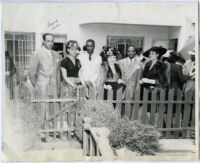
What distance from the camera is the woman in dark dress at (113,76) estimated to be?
8.49ft

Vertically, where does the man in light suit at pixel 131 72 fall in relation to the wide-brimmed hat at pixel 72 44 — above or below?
below

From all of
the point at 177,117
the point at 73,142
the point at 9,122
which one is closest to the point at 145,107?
the point at 177,117

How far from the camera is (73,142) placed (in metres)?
2.62

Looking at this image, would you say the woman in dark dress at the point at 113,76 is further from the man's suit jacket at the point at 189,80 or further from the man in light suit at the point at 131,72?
the man's suit jacket at the point at 189,80

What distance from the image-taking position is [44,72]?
2.58 meters

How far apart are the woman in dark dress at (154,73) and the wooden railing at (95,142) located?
51 cm

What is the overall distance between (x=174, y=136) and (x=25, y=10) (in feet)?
5.13

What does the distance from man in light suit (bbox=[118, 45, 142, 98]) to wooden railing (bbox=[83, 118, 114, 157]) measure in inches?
15.5

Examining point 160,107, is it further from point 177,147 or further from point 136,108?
point 177,147

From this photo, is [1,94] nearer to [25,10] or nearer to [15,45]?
[15,45]

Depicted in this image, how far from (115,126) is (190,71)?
Result: 29.5 inches

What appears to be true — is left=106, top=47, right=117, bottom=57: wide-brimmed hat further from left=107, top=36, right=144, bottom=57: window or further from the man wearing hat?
the man wearing hat

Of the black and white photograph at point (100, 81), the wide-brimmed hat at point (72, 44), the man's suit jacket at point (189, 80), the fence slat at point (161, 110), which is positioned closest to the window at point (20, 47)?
the black and white photograph at point (100, 81)

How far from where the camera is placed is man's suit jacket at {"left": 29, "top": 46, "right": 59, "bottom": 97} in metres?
2.56
